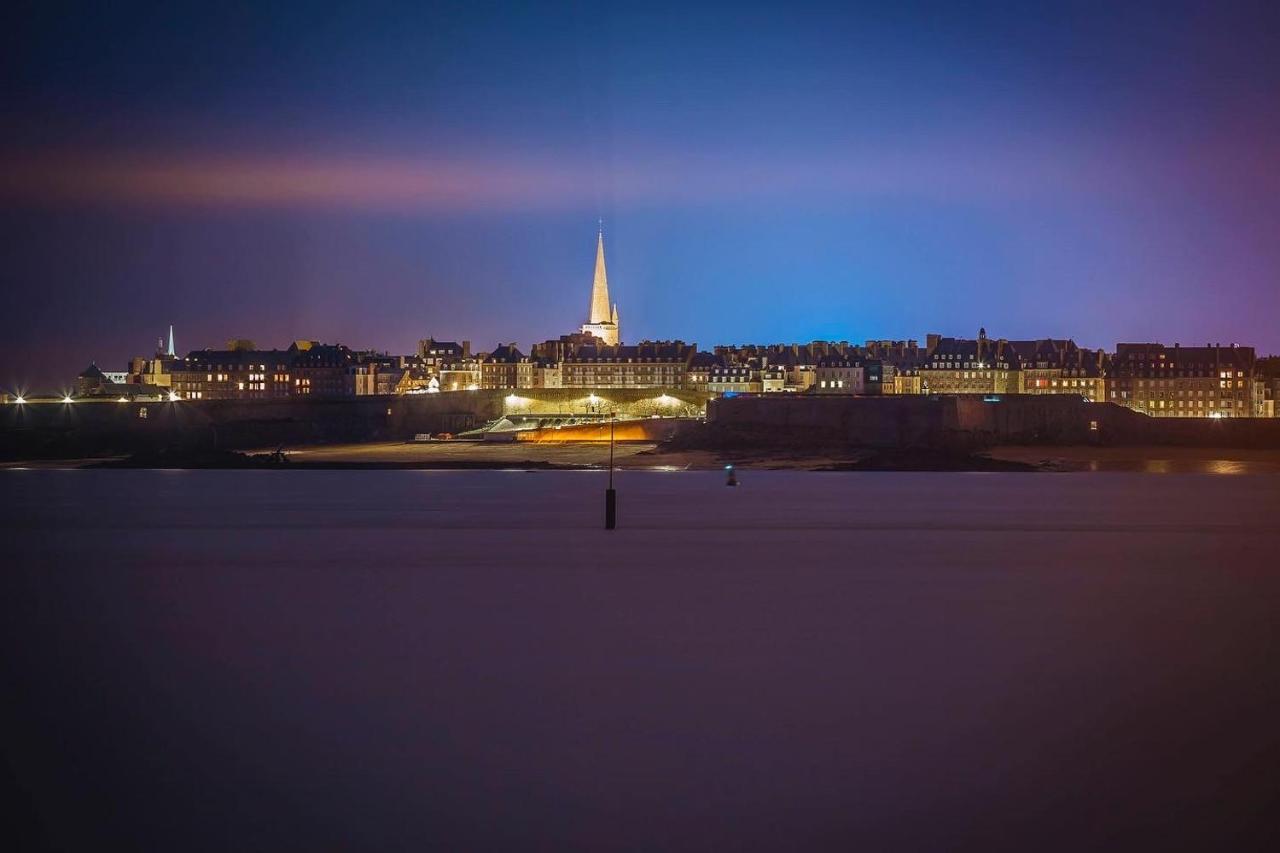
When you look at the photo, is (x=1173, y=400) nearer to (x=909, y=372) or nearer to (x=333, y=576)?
(x=909, y=372)

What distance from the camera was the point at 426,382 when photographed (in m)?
128

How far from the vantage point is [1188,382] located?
288ft

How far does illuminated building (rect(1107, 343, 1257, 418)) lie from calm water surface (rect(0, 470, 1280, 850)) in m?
73.6

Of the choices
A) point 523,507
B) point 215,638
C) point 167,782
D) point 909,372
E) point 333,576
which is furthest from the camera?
point 909,372

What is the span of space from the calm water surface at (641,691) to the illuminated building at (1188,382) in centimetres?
7364

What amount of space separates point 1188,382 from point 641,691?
289 ft

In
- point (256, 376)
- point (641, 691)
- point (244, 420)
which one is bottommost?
point (641, 691)

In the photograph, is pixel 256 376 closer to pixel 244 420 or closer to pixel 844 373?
pixel 844 373

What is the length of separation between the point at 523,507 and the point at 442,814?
62.1 feet

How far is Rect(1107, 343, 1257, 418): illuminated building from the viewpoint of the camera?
286ft

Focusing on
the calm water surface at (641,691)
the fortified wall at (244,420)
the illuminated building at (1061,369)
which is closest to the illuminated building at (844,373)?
the illuminated building at (1061,369)

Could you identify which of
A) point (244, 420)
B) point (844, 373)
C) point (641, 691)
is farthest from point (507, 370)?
point (641, 691)

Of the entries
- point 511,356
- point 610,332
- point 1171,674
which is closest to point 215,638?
point 1171,674

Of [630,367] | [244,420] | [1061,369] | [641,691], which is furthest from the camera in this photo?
[630,367]
